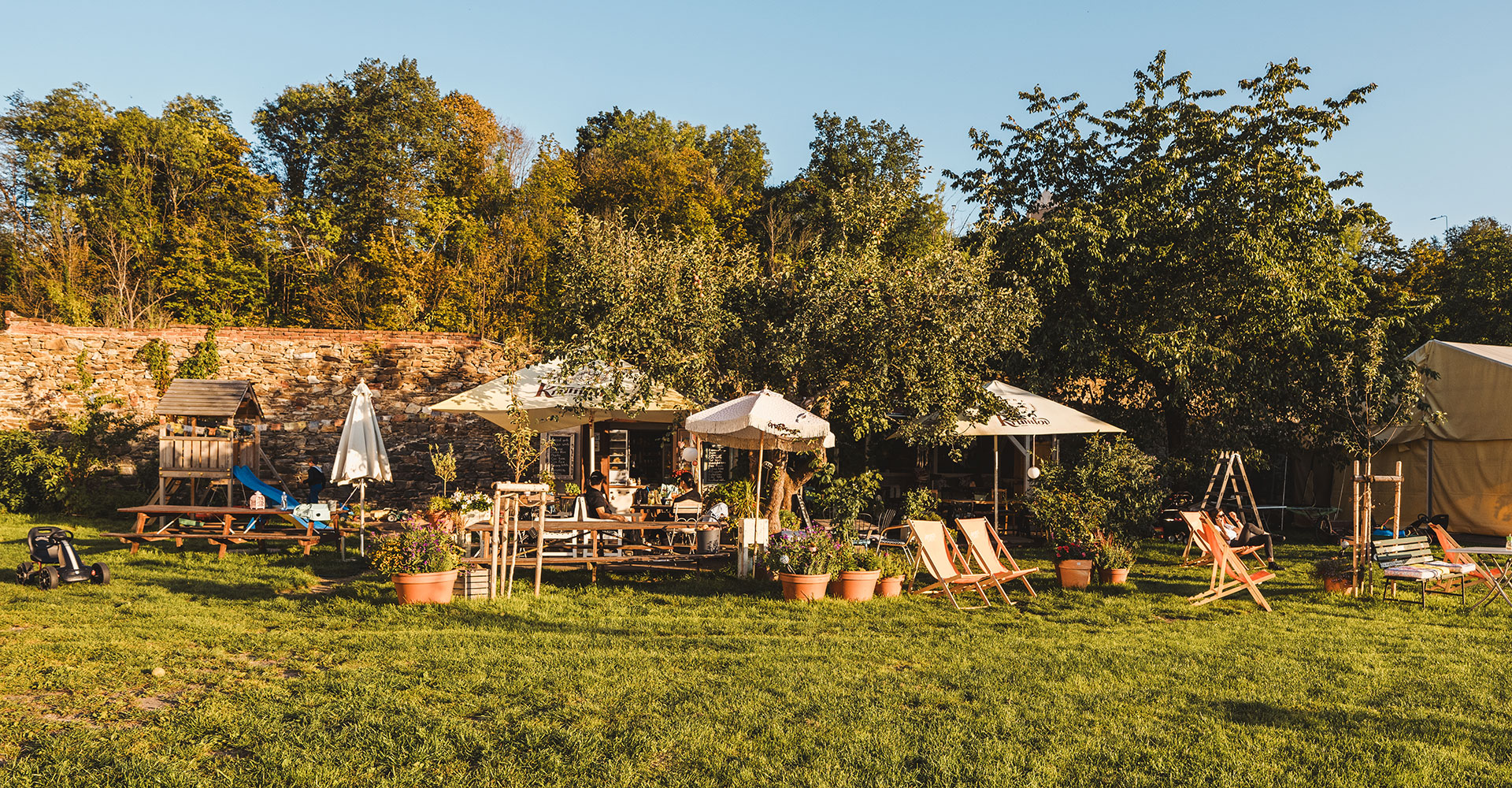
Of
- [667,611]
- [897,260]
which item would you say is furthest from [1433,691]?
[897,260]

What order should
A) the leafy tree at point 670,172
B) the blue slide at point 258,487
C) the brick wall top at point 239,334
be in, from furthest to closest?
the leafy tree at point 670,172 → the brick wall top at point 239,334 → the blue slide at point 258,487

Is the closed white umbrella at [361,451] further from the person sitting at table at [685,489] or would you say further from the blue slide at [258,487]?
the person sitting at table at [685,489]

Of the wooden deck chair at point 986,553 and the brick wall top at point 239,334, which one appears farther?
the brick wall top at point 239,334

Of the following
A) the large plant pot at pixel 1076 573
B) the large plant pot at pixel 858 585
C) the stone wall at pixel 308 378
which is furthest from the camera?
the stone wall at pixel 308 378

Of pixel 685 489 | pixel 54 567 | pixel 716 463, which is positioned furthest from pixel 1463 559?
pixel 54 567

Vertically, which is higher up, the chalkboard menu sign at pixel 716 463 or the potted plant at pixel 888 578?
the chalkboard menu sign at pixel 716 463

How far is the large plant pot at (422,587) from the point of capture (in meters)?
7.36

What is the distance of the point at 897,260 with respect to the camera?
10.6 metres

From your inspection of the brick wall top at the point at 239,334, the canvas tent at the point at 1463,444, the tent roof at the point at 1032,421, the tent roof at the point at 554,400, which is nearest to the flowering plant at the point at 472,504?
the tent roof at the point at 554,400

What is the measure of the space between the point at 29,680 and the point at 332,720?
6.56 ft

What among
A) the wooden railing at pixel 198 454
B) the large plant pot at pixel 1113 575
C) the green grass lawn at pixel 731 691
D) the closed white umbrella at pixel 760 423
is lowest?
the green grass lawn at pixel 731 691

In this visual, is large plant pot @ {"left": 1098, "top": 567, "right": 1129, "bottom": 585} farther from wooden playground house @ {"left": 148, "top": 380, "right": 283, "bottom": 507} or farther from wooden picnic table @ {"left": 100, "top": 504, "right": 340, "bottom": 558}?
wooden playground house @ {"left": 148, "top": 380, "right": 283, "bottom": 507}

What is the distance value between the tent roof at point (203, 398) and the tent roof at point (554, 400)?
11.2 ft

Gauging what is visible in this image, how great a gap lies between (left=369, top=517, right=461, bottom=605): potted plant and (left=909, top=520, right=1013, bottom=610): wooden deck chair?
389cm
